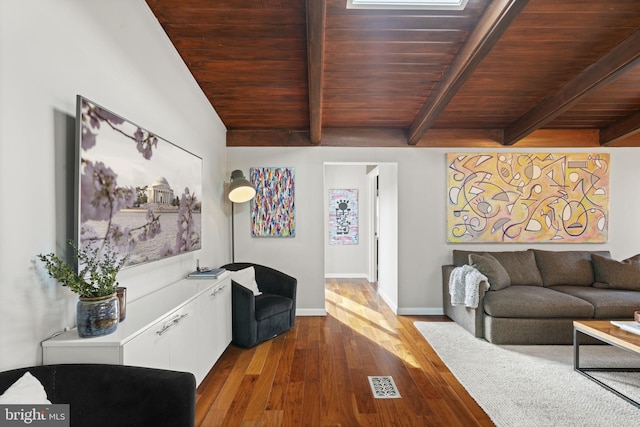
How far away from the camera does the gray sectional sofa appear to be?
3412 mm

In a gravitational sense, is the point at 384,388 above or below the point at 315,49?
below

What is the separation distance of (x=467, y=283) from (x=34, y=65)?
3862 mm

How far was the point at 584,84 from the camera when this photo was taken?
3.14 m

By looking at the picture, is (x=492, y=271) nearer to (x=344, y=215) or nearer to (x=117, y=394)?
(x=117, y=394)

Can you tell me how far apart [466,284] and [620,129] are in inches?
112

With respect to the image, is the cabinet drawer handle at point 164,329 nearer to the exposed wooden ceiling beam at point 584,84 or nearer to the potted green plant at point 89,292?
the potted green plant at point 89,292

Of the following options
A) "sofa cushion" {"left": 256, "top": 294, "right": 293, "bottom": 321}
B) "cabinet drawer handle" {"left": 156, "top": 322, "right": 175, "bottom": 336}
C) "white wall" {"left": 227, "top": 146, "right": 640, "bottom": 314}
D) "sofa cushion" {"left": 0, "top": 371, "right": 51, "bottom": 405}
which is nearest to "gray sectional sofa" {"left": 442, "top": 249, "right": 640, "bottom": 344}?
"white wall" {"left": 227, "top": 146, "right": 640, "bottom": 314}

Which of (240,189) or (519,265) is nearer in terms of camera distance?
(240,189)

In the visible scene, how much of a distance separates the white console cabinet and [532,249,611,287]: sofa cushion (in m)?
3.69

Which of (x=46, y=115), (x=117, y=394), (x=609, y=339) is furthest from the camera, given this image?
(x=609, y=339)

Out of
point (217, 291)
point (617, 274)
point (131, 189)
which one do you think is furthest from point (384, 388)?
point (617, 274)

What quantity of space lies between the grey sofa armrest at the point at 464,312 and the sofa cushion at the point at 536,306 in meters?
0.10

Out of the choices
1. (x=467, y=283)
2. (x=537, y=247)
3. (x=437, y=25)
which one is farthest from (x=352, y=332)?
(x=437, y=25)

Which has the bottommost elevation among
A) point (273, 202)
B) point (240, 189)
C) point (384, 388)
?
point (384, 388)
